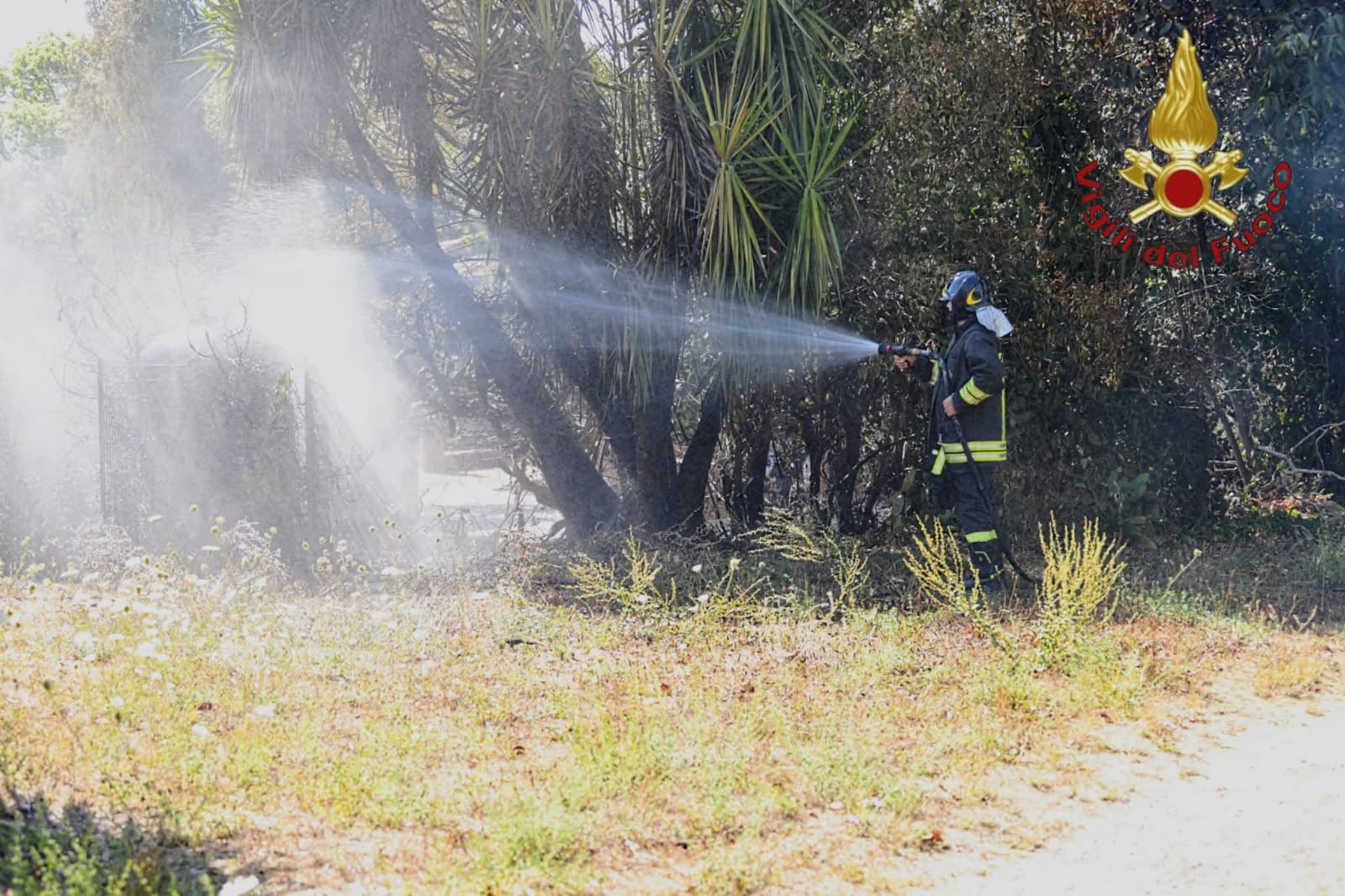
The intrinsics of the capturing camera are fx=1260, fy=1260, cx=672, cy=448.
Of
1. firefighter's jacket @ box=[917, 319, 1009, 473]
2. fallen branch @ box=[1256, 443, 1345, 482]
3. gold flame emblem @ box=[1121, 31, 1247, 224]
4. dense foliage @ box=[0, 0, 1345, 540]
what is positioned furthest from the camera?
fallen branch @ box=[1256, 443, 1345, 482]

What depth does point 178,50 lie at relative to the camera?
39.6 feet

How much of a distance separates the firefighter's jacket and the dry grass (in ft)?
3.65

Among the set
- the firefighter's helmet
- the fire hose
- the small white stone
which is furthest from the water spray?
the small white stone

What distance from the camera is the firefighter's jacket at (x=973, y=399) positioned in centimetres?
657

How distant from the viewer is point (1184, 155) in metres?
7.32

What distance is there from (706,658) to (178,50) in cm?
948

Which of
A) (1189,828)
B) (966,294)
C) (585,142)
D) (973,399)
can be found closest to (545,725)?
(1189,828)

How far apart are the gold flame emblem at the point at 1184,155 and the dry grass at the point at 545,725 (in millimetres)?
2713

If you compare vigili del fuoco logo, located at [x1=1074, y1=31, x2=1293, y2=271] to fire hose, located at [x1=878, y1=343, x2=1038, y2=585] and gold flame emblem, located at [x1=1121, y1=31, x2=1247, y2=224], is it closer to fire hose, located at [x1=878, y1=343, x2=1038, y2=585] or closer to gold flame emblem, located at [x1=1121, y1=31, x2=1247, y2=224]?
gold flame emblem, located at [x1=1121, y1=31, x2=1247, y2=224]

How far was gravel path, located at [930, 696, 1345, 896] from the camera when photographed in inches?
128

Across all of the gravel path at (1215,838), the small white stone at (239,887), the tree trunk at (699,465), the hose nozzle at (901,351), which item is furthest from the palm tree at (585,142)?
the small white stone at (239,887)

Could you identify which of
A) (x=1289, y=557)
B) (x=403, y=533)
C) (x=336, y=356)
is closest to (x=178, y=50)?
(x=336, y=356)

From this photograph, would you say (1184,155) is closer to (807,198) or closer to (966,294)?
(966,294)

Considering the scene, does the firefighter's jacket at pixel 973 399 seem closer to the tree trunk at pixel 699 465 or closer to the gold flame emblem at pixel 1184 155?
the gold flame emblem at pixel 1184 155
